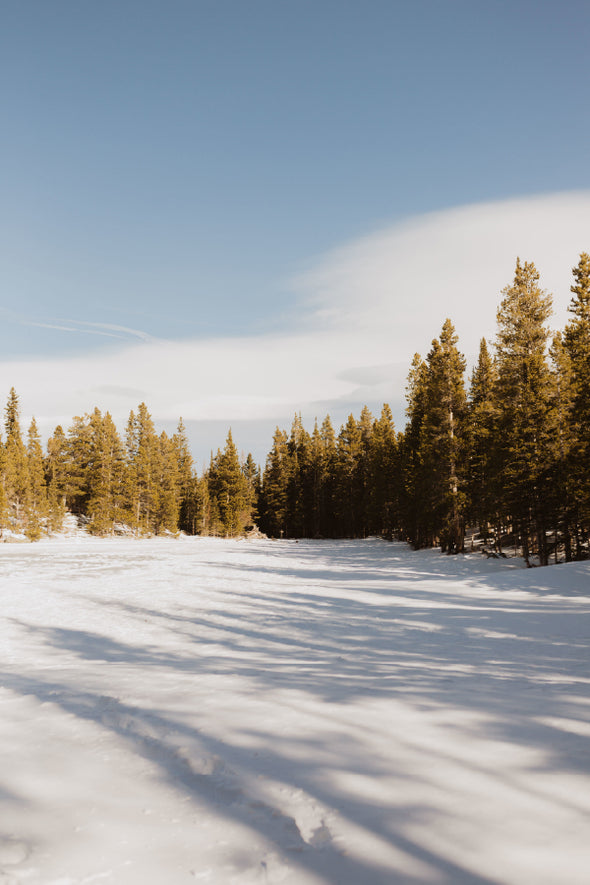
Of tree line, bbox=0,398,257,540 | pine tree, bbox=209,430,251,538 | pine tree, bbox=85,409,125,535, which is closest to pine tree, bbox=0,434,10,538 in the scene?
tree line, bbox=0,398,257,540

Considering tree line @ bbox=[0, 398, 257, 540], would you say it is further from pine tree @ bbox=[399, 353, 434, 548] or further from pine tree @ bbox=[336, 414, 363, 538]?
pine tree @ bbox=[399, 353, 434, 548]

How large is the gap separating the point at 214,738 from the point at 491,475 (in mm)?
23701

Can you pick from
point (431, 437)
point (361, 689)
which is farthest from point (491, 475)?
point (361, 689)

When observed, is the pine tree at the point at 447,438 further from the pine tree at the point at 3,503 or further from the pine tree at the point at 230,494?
the pine tree at the point at 230,494

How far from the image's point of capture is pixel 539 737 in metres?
4.48

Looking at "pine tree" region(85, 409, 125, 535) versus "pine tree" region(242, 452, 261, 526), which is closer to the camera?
"pine tree" region(85, 409, 125, 535)

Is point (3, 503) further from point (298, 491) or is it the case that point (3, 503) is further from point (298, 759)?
point (298, 759)

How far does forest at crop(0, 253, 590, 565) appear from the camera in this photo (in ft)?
76.8

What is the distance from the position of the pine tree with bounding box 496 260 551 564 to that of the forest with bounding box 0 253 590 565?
64mm

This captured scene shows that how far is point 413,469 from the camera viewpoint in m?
41.2


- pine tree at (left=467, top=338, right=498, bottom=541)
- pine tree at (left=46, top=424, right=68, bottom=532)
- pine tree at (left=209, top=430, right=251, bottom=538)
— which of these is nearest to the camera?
pine tree at (left=467, top=338, right=498, bottom=541)

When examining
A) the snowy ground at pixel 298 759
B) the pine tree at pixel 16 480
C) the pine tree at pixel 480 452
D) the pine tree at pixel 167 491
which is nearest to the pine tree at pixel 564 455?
the pine tree at pixel 480 452

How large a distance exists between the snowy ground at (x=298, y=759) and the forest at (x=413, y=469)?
14.7m

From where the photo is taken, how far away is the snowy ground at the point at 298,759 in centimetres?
294
